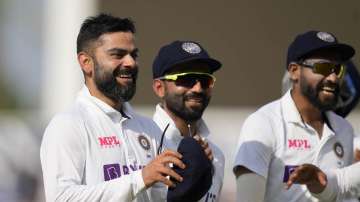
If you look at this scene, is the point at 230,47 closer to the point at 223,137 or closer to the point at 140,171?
the point at 223,137

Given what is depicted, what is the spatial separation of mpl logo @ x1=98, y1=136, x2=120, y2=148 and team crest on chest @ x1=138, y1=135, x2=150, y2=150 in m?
0.14

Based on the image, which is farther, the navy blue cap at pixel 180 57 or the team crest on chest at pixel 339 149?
the team crest on chest at pixel 339 149

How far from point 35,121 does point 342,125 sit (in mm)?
4865

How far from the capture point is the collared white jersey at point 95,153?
4477mm

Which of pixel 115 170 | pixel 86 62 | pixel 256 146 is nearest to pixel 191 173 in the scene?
pixel 115 170

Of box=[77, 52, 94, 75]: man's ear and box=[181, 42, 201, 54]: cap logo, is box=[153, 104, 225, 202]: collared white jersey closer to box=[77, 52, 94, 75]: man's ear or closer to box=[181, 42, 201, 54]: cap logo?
box=[181, 42, 201, 54]: cap logo

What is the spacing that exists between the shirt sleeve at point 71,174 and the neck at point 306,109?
63.8 inches

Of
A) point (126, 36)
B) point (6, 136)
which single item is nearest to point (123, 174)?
point (126, 36)

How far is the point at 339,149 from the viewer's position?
5.89m

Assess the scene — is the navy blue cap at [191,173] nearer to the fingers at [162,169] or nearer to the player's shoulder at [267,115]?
the fingers at [162,169]

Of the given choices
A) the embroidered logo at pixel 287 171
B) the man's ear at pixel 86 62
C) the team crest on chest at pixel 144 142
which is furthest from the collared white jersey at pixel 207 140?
the man's ear at pixel 86 62

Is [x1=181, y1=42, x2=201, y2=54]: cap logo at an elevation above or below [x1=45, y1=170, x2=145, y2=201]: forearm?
above

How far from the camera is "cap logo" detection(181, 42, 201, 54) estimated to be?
223 inches

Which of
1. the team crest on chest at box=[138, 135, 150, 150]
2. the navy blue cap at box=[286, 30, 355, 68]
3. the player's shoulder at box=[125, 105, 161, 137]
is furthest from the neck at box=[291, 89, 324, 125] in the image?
the team crest on chest at box=[138, 135, 150, 150]
